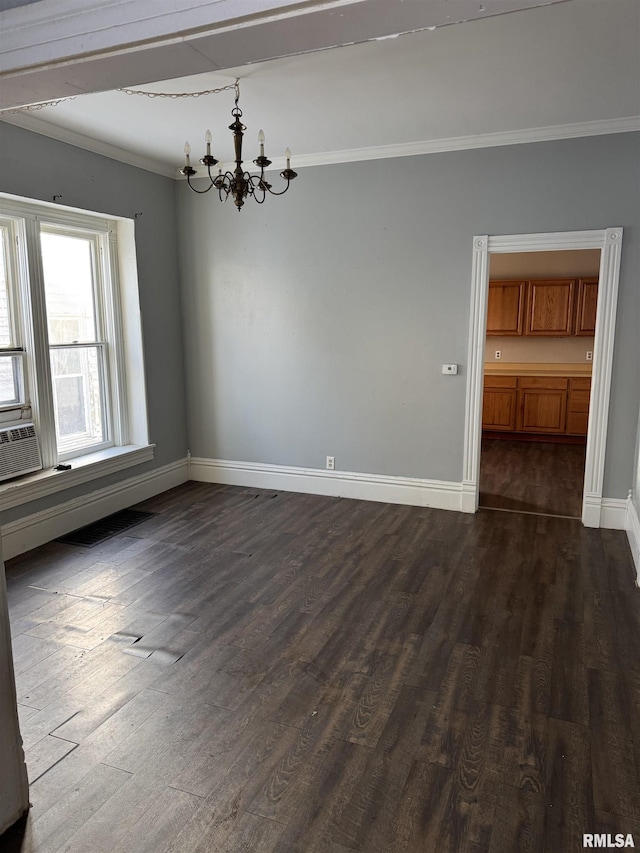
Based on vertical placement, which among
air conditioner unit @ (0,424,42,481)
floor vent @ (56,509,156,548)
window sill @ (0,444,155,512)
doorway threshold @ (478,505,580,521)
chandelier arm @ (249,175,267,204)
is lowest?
floor vent @ (56,509,156,548)

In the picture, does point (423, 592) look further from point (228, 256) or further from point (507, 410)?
point (507, 410)

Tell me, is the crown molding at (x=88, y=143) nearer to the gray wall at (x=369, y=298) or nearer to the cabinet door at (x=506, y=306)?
the gray wall at (x=369, y=298)

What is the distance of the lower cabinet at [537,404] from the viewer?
7.15 meters

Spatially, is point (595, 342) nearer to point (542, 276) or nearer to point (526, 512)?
point (526, 512)

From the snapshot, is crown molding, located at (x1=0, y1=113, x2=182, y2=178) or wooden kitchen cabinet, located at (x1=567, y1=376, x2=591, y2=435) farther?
wooden kitchen cabinet, located at (x1=567, y1=376, x2=591, y2=435)

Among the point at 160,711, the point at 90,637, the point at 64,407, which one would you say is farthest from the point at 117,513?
the point at 160,711

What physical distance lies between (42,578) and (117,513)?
1228 mm

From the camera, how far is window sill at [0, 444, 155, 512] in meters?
3.96

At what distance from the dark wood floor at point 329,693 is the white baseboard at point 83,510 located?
18 cm

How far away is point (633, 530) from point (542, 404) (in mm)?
3482

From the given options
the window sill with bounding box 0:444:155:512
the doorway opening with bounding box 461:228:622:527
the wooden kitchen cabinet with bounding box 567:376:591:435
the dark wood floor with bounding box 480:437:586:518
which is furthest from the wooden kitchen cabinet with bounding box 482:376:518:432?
the window sill with bounding box 0:444:155:512

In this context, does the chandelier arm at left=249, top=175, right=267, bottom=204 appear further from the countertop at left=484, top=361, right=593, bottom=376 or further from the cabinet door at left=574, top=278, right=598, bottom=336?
the cabinet door at left=574, top=278, right=598, bottom=336

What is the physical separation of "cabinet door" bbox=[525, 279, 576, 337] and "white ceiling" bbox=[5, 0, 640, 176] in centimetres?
333

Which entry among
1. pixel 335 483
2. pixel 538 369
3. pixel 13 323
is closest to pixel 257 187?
pixel 13 323
